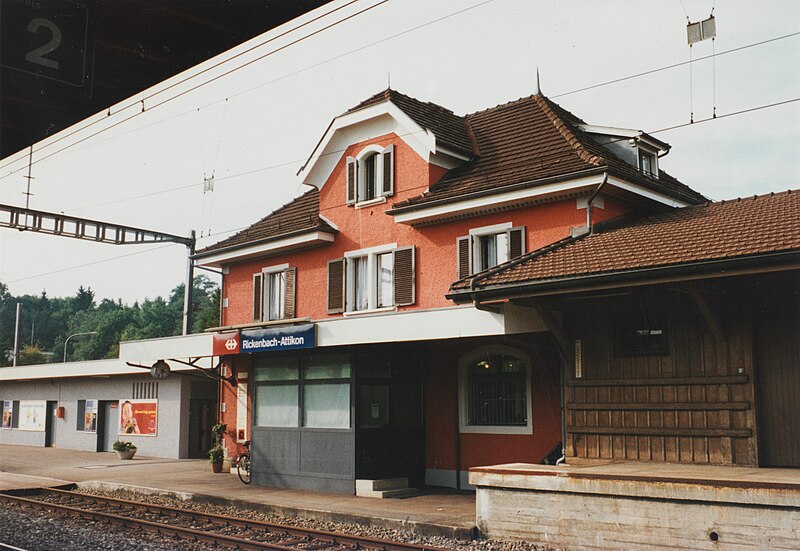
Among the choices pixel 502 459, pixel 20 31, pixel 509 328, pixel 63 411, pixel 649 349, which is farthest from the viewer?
pixel 63 411

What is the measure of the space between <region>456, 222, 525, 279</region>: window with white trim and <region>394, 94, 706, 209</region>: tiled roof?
2.80ft

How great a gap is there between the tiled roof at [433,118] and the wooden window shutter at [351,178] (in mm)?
1196

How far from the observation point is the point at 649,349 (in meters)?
11.7

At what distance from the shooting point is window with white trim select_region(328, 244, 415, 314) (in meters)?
17.4

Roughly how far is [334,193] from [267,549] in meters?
10.0

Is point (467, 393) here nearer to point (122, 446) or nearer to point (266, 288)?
point (266, 288)

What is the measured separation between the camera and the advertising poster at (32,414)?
33.5 meters

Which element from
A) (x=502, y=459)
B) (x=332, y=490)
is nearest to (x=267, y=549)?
(x=332, y=490)

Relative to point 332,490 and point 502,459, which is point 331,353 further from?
point 502,459

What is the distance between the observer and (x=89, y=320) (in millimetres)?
109500

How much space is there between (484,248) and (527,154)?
7.53 ft

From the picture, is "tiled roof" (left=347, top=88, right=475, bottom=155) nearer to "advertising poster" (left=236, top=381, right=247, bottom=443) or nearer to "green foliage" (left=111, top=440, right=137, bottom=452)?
"advertising poster" (left=236, top=381, right=247, bottom=443)

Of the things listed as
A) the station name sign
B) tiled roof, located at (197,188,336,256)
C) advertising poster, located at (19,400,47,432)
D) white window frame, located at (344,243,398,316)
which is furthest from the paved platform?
advertising poster, located at (19,400,47,432)

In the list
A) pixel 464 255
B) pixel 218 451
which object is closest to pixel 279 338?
pixel 464 255
